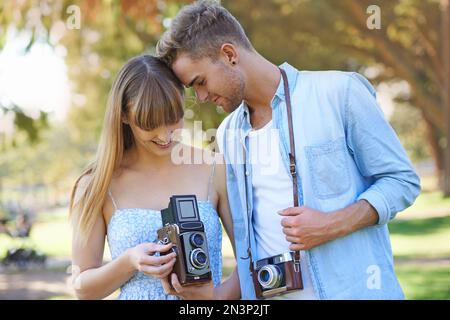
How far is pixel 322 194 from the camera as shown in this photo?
2557mm

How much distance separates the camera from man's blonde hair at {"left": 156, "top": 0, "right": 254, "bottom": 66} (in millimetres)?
2799

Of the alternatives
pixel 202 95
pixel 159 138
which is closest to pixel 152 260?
pixel 159 138

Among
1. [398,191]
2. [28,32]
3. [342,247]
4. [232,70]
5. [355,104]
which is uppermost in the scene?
[28,32]

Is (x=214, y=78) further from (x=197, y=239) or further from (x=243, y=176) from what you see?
(x=197, y=239)

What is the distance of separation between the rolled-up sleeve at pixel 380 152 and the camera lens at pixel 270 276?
42 centimetres

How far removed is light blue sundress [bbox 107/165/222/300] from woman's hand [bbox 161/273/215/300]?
11 cm

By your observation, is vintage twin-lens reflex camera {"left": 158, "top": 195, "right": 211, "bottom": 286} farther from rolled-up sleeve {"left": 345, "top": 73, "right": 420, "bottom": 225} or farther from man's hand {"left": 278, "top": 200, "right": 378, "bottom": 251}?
rolled-up sleeve {"left": 345, "top": 73, "right": 420, "bottom": 225}

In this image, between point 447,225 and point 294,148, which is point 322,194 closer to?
point 294,148

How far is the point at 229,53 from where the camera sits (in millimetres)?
2834

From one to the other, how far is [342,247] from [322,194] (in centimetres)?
21

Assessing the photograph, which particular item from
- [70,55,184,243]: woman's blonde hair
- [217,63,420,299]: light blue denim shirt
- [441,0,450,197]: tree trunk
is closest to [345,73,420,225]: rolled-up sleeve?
[217,63,420,299]: light blue denim shirt

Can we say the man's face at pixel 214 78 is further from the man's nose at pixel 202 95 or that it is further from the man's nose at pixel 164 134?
the man's nose at pixel 164 134

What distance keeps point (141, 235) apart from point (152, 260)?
25cm

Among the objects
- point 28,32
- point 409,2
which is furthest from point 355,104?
point 409,2
